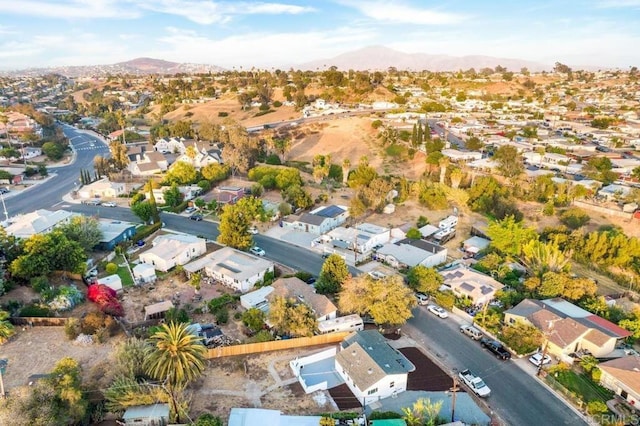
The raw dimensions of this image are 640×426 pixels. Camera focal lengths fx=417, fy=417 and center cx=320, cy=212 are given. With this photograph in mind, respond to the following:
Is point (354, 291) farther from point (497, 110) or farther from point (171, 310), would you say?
point (497, 110)

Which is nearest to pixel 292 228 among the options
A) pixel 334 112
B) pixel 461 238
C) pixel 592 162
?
pixel 461 238

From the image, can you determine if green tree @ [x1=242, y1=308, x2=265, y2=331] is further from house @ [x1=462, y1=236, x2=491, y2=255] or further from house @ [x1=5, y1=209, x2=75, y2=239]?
house @ [x1=5, y1=209, x2=75, y2=239]

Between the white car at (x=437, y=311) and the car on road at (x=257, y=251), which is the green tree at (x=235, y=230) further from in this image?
the white car at (x=437, y=311)

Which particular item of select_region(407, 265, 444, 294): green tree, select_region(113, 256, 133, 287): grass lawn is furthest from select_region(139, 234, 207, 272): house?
select_region(407, 265, 444, 294): green tree

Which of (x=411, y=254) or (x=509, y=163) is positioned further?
(x=509, y=163)

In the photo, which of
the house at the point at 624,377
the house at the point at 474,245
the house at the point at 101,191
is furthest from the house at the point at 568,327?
the house at the point at 101,191

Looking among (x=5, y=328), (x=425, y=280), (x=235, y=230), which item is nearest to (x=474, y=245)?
(x=425, y=280)

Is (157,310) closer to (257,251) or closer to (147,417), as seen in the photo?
(147,417)
